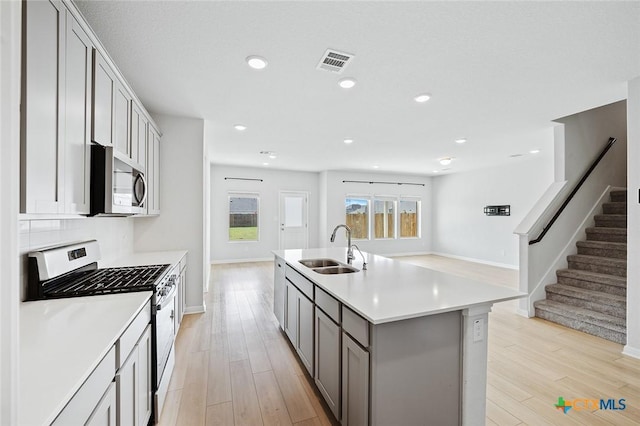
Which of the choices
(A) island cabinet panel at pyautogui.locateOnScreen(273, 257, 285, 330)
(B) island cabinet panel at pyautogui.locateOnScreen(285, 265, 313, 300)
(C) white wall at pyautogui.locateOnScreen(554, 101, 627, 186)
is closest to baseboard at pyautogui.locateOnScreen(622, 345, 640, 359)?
(C) white wall at pyautogui.locateOnScreen(554, 101, 627, 186)

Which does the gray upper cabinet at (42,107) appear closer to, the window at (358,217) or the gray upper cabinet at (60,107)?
the gray upper cabinet at (60,107)

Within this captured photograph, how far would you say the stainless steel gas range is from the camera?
1.58 m

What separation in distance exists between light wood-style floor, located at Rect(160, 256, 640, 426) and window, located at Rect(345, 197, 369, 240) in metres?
5.00

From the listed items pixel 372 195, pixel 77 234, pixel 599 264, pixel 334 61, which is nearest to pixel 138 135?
pixel 77 234

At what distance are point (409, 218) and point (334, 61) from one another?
25.0ft

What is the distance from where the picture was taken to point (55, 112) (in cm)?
123

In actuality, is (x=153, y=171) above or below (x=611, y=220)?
above

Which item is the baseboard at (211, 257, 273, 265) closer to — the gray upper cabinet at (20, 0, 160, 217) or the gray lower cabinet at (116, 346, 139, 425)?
the gray upper cabinet at (20, 0, 160, 217)

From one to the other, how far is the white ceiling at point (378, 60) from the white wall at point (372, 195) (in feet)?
12.9

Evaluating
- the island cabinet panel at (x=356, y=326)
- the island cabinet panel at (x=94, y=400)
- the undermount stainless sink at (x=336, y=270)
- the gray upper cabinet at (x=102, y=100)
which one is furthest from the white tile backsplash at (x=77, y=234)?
the undermount stainless sink at (x=336, y=270)

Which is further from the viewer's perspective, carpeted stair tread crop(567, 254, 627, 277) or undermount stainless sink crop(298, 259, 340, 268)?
carpeted stair tread crop(567, 254, 627, 277)

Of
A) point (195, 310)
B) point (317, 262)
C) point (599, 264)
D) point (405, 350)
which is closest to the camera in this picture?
point (405, 350)

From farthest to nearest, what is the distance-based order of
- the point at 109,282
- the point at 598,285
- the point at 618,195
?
the point at 618,195 → the point at 598,285 → the point at 109,282

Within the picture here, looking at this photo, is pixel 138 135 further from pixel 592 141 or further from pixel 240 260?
pixel 592 141
